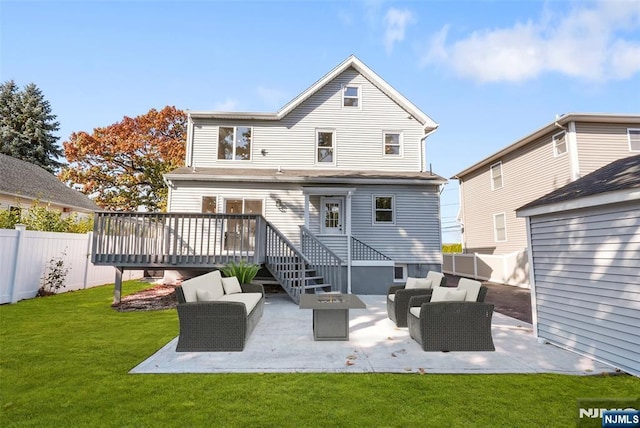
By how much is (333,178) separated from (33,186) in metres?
16.5

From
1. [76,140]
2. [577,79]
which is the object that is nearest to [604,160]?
[577,79]

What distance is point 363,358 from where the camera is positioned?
4277 millimetres

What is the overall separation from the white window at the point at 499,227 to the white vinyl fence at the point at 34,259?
18.6 metres

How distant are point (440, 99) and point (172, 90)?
792 inches

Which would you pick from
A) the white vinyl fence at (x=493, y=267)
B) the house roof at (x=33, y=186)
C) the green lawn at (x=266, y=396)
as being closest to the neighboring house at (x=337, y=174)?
the white vinyl fence at (x=493, y=267)

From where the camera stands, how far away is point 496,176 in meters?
16.5

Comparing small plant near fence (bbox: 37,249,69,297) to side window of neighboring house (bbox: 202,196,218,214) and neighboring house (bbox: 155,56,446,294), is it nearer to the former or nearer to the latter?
neighboring house (bbox: 155,56,446,294)

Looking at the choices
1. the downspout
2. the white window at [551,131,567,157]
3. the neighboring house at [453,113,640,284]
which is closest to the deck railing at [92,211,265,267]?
the downspout

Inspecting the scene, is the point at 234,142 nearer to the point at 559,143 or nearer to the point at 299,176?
the point at 299,176

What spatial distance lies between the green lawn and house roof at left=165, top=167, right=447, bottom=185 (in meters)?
7.48

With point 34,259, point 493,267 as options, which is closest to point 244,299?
point 34,259

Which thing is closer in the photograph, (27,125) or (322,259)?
(322,259)

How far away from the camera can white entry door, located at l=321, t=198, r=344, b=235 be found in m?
11.8

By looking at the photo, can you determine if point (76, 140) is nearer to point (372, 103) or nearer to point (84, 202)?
point (84, 202)
